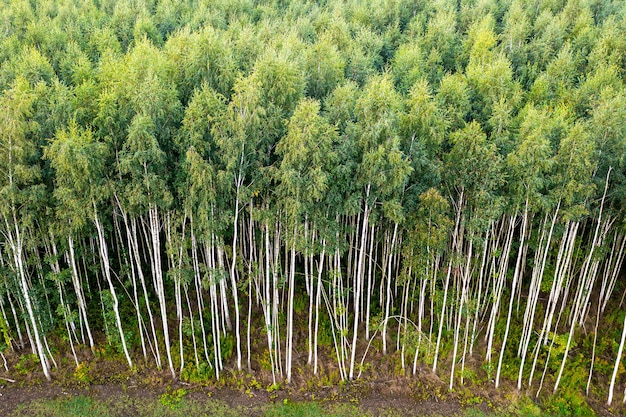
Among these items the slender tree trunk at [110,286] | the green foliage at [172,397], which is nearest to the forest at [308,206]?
the slender tree trunk at [110,286]

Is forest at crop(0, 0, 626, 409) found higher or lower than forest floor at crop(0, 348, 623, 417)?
higher

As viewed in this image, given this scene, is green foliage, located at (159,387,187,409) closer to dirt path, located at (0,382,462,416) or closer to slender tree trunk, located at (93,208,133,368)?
dirt path, located at (0,382,462,416)

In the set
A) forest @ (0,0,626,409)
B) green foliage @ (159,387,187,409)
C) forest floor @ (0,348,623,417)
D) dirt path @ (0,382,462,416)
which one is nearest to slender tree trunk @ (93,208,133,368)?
forest @ (0,0,626,409)

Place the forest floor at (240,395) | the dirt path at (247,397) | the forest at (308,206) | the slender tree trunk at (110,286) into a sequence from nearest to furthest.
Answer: the forest at (308,206), the slender tree trunk at (110,286), the forest floor at (240,395), the dirt path at (247,397)

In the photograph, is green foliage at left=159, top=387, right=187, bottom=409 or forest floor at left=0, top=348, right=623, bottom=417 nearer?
forest floor at left=0, top=348, right=623, bottom=417

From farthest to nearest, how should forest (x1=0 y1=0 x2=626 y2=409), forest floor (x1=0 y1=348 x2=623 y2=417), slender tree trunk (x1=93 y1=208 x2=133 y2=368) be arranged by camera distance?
forest floor (x1=0 y1=348 x2=623 y2=417) < slender tree trunk (x1=93 y1=208 x2=133 y2=368) < forest (x1=0 y1=0 x2=626 y2=409)

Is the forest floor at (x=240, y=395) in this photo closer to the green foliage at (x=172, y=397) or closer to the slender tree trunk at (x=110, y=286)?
the green foliage at (x=172, y=397)

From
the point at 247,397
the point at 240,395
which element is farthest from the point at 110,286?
the point at 247,397

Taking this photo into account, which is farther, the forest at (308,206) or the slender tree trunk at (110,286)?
the slender tree trunk at (110,286)

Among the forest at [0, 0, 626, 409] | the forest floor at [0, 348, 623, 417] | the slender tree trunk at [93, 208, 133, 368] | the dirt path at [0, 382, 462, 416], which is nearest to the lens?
the forest at [0, 0, 626, 409]

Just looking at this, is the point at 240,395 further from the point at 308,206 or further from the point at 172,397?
the point at 308,206

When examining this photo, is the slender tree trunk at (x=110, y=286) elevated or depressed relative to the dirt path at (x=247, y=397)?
elevated
